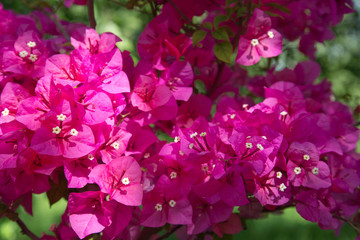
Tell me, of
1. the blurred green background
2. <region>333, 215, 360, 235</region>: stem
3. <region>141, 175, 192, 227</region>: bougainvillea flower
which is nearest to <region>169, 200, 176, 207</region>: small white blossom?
<region>141, 175, 192, 227</region>: bougainvillea flower

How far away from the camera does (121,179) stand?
592 millimetres

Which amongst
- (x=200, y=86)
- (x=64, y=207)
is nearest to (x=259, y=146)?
(x=200, y=86)

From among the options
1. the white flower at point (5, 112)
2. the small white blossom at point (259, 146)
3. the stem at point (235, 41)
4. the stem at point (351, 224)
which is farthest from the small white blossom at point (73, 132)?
the stem at point (351, 224)

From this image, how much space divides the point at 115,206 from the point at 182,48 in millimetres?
309

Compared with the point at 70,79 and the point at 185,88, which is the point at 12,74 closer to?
the point at 70,79

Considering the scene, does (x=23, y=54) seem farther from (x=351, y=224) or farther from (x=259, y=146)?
(x=351, y=224)

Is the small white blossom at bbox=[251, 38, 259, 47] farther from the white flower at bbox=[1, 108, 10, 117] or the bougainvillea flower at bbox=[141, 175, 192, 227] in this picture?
the white flower at bbox=[1, 108, 10, 117]

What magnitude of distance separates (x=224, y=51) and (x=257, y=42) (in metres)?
0.07

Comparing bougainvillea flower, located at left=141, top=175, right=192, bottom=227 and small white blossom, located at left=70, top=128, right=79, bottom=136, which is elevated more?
small white blossom, located at left=70, top=128, right=79, bottom=136

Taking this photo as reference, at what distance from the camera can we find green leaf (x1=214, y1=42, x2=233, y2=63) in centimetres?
69

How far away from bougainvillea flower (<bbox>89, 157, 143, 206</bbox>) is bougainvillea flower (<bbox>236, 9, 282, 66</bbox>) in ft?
0.94

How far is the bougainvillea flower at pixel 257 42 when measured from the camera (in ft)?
2.30

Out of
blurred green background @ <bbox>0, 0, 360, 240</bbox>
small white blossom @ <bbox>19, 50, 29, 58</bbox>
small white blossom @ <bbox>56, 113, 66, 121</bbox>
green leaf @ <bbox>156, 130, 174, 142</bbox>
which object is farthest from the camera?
blurred green background @ <bbox>0, 0, 360, 240</bbox>

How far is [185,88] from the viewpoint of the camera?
689 mm
